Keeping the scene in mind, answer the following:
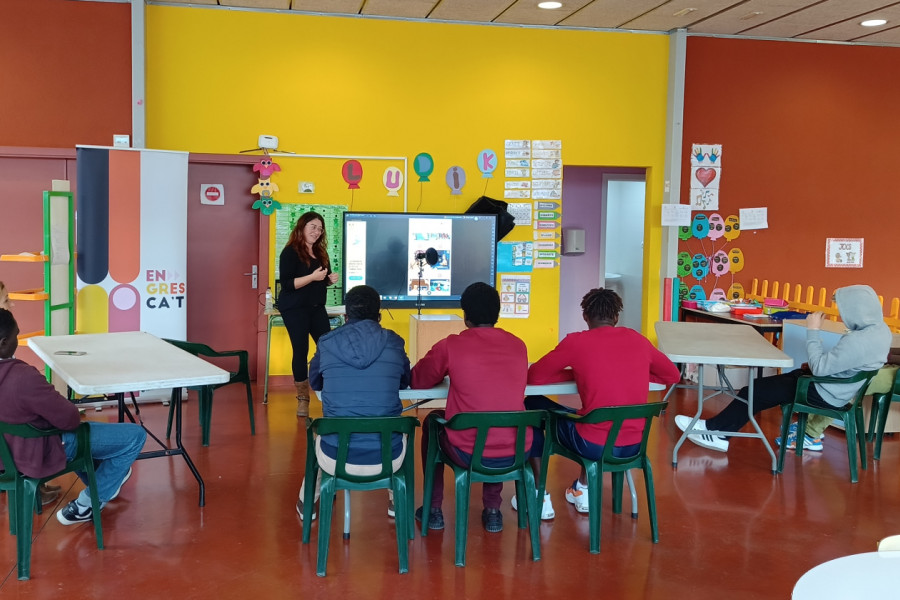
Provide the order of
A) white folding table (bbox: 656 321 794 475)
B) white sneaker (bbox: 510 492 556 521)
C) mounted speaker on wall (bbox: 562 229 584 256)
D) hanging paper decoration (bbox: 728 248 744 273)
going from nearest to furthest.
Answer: white sneaker (bbox: 510 492 556 521), white folding table (bbox: 656 321 794 475), hanging paper decoration (bbox: 728 248 744 273), mounted speaker on wall (bbox: 562 229 584 256)

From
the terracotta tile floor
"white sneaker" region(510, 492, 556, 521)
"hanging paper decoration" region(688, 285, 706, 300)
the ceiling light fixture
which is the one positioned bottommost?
the terracotta tile floor

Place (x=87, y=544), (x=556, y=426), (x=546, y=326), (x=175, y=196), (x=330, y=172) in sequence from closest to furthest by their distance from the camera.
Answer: (x=87, y=544) → (x=556, y=426) → (x=175, y=196) → (x=330, y=172) → (x=546, y=326)

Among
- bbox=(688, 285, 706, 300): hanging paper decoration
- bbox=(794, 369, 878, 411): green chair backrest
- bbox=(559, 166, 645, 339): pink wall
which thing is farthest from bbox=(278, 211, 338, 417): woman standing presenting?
bbox=(688, 285, 706, 300): hanging paper decoration

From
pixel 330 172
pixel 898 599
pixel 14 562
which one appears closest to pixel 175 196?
pixel 330 172

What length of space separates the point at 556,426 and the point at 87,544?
6.80ft

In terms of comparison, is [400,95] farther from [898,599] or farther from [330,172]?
[898,599]

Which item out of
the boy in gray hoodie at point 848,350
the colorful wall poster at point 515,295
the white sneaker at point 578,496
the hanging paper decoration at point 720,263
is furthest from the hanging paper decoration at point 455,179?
the white sneaker at point 578,496

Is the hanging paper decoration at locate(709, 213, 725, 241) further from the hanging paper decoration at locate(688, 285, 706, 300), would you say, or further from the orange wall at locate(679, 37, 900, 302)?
the hanging paper decoration at locate(688, 285, 706, 300)

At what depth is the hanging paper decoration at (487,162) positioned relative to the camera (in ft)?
22.9

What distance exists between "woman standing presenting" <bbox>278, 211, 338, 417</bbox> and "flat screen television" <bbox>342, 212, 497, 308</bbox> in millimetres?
621

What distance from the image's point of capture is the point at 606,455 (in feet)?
11.6

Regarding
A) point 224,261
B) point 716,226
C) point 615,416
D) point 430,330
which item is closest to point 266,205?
point 224,261

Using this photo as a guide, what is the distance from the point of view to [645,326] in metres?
7.47

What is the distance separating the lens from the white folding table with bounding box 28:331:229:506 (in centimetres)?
330
